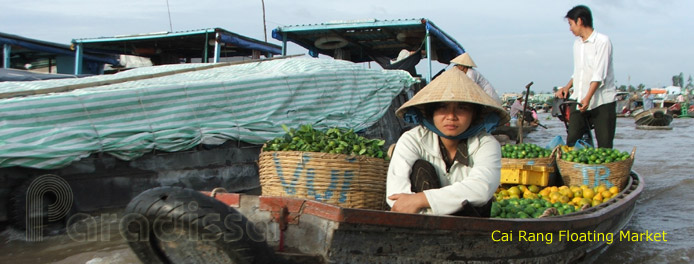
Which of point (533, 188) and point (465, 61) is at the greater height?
point (465, 61)

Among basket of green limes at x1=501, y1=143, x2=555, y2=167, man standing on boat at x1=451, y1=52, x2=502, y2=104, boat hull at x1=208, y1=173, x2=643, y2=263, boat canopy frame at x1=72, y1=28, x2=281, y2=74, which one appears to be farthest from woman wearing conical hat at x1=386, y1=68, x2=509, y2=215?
boat canopy frame at x1=72, y1=28, x2=281, y2=74

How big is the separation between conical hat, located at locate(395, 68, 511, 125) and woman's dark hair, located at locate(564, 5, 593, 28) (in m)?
2.96

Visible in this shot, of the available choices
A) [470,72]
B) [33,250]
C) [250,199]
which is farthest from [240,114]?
[250,199]

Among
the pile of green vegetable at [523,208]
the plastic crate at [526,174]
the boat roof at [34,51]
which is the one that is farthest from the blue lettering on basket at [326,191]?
the boat roof at [34,51]

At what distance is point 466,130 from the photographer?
256 cm

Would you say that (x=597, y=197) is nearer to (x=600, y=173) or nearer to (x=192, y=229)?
(x=600, y=173)

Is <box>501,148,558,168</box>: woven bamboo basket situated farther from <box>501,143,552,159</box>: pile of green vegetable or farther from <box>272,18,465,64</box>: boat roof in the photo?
<box>272,18,465,64</box>: boat roof

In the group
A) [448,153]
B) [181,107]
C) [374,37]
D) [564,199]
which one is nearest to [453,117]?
[448,153]

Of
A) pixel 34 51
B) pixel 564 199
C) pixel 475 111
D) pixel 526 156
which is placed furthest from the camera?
pixel 34 51

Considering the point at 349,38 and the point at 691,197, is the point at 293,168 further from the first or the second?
the point at 349,38

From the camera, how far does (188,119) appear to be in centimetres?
513

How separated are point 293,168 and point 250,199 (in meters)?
1.01

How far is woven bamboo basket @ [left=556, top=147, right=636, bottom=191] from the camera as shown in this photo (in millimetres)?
4453

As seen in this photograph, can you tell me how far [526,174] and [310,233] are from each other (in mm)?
2873
